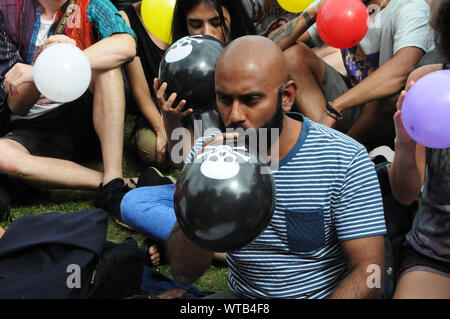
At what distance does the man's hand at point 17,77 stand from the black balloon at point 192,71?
1.02 metres

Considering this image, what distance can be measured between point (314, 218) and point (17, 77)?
226cm

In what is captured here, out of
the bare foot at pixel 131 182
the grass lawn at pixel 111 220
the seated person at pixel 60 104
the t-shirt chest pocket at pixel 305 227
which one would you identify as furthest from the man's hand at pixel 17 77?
the t-shirt chest pocket at pixel 305 227

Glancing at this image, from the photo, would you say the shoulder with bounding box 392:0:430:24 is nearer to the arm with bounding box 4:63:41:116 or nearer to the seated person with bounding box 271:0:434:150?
the seated person with bounding box 271:0:434:150

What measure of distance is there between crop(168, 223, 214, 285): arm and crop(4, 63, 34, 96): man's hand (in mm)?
1746

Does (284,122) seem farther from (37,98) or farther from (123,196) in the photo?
(37,98)

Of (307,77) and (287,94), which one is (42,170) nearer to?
(307,77)

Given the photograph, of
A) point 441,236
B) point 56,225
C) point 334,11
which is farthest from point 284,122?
point 334,11

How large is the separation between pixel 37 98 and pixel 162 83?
1.26m

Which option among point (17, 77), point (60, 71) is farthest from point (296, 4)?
point (17, 77)

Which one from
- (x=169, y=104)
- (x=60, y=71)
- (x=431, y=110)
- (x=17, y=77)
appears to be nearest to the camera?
(x=431, y=110)

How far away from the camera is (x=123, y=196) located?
363 cm

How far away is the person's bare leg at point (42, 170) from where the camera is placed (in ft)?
12.3

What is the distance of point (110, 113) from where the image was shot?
12.9 ft

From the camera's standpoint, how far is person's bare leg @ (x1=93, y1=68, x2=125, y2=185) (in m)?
3.92
